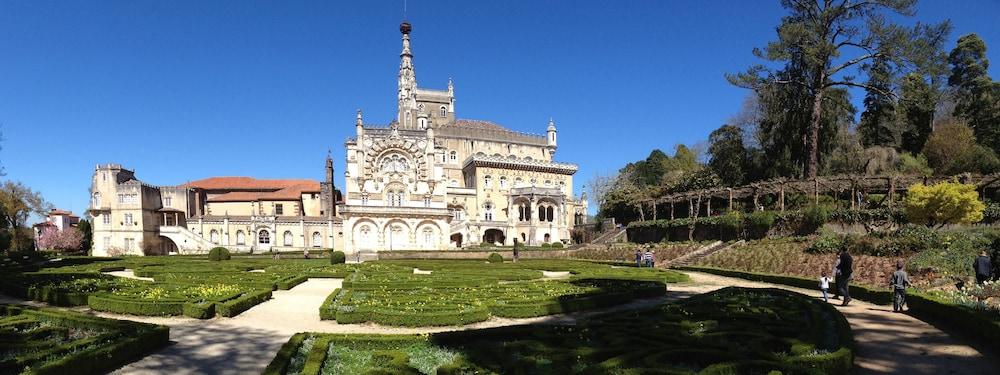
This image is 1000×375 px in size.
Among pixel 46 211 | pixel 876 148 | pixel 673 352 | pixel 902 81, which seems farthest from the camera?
pixel 46 211

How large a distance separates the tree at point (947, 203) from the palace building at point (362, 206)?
3407 centimetres

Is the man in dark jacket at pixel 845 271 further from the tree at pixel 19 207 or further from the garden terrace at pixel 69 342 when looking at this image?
the tree at pixel 19 207

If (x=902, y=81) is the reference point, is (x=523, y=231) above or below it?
below

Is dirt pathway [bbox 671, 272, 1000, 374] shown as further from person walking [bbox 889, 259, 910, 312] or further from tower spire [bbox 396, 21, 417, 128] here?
tower spire [bbox 396, 21, 417, 128]

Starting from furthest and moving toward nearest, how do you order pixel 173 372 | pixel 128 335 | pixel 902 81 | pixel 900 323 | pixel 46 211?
pixel 46 211, pixel 902 81, pixel 900 323, pixel 128 335, pixel 173 372

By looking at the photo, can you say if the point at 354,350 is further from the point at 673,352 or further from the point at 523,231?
the point at 523,231

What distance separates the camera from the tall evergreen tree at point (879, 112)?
31.8 metres

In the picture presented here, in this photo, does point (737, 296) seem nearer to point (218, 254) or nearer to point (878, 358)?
point (878, 358)

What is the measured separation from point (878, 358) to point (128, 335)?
39.1 ft

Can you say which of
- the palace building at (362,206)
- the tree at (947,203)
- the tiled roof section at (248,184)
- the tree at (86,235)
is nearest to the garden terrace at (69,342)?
the tree at (947,203)

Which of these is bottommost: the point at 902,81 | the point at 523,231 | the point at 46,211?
the point at 523,231

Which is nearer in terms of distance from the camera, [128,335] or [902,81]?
[128,335]

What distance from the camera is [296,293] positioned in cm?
1661

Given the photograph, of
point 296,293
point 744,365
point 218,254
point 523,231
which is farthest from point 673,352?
point 523,231
